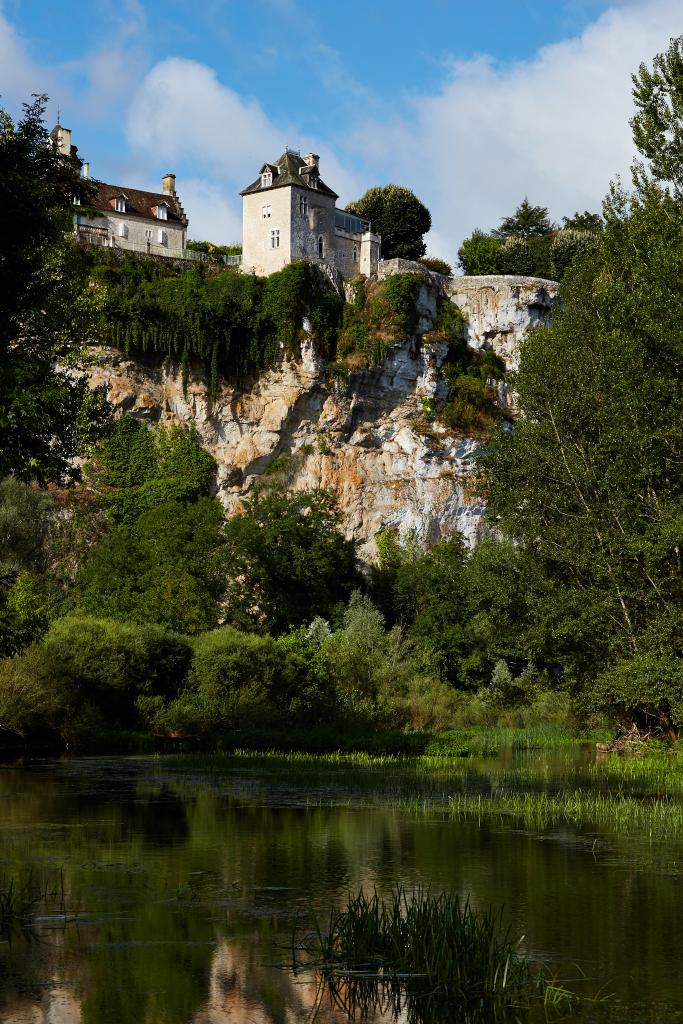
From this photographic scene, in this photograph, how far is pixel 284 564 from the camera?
55.0 metres

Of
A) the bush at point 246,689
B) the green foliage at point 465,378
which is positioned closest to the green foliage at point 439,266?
the green foliage at point 465,378

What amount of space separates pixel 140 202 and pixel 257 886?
61339 mm

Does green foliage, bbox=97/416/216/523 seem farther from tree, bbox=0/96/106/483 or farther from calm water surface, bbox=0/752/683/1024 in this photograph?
tree, bbox=0/96/106/483

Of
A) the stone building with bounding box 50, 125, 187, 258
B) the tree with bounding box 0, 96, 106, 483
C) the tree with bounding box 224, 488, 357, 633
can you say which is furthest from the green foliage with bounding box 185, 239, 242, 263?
the tree with bounding box 0, 96, 106, 483

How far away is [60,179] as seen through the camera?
17.2 metres

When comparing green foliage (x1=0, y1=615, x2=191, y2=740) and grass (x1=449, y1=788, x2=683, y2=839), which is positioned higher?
green foliage (x1=0, y1=615, x2=191, y2=740)

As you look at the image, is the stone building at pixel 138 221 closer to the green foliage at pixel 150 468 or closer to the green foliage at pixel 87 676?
the green foliage at pixel 150 468

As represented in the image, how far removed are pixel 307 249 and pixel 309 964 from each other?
2371 inches

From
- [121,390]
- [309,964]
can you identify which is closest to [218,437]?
[121,390]

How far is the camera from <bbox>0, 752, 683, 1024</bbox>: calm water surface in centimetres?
933

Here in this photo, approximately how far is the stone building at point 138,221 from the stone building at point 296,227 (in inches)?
170

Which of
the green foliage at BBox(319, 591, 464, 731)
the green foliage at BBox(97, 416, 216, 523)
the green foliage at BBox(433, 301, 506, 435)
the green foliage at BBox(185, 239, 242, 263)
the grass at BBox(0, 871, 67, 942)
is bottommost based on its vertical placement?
the grass at BBox(0, 871, 67, 942)

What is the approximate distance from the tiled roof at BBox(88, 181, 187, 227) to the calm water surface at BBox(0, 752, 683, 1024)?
49.8m

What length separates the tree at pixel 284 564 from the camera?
53781 millimetres
